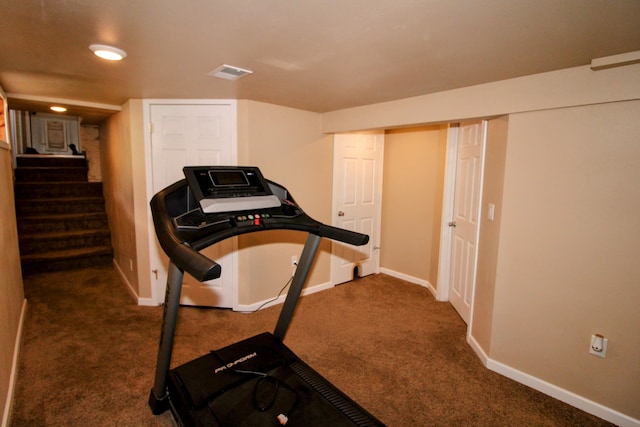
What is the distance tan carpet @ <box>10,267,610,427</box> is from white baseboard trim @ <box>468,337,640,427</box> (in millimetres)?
46

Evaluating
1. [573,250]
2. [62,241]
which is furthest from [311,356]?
[62,241]

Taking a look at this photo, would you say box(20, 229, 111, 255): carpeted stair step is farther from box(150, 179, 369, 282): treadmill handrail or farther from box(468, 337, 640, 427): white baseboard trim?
box(468, 337, 640, 427): white baseboard trim

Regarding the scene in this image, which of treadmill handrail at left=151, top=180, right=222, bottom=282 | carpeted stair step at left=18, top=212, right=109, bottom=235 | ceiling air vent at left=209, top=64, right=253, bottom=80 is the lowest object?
carpeted stair step at left=18, top=212, right=109, bottom=235

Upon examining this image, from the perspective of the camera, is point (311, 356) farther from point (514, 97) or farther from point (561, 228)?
point (514, 97)

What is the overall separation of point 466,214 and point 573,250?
1.19 meters

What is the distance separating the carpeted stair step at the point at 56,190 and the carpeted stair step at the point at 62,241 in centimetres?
76

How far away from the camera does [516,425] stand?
1.93 meters

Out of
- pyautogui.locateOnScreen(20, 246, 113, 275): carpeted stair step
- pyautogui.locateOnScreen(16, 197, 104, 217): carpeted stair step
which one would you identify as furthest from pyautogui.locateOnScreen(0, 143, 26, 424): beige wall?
pyautogui.locateOnScreen(16, 197, 104, 217): carpeted stair step

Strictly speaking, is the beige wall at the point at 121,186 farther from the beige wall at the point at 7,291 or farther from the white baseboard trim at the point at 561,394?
the white baseboard trim at the point at 561,394

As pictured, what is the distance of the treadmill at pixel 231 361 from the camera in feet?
5.33

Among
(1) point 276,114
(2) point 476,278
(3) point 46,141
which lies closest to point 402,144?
(1) point 276,114

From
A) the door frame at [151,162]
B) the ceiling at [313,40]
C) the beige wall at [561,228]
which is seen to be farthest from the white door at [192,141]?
the beige wall at [561,228]

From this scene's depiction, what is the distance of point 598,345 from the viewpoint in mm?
1996

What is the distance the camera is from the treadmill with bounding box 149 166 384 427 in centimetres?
162
